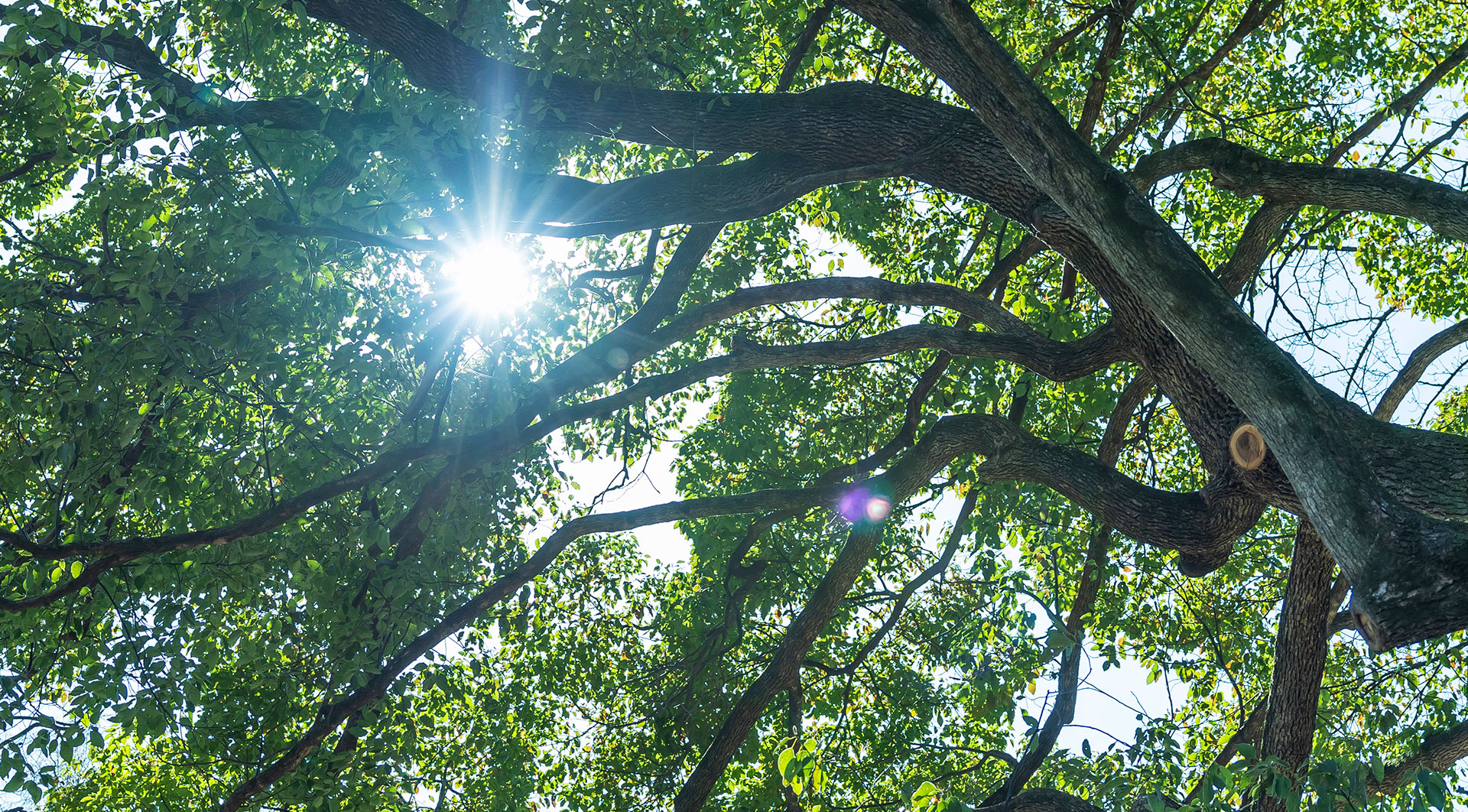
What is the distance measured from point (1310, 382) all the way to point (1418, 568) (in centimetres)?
114

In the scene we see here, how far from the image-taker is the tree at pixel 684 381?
464 cm

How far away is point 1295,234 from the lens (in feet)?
30.9

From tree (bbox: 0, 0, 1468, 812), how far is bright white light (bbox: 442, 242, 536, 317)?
0.05 meters

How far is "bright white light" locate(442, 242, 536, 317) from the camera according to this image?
5.72 m

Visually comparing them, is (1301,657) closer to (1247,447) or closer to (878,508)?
(1247,447)

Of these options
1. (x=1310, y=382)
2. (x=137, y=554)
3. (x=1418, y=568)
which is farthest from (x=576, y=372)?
(x=1418, y=568)

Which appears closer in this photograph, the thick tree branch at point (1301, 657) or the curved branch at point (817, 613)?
the thick tree branch at point (1301, 657)

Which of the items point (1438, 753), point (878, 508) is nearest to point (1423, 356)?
point (1438, 753)

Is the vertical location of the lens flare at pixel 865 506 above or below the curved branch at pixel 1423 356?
below

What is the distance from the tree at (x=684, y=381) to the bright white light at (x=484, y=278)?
50 mm

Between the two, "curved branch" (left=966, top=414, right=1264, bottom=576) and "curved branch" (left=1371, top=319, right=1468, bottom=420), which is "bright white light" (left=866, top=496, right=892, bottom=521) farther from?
"curved branch" (left=1371, top=319, right=1468, bottom=420)

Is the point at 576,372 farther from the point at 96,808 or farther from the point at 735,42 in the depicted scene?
the point at 96,808

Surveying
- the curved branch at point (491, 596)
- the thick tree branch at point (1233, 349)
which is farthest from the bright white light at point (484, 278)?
the thick tree branch at point (1233, 349)

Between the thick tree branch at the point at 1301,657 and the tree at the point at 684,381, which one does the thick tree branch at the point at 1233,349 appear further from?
the thick tree branch at the point at 1301,657
